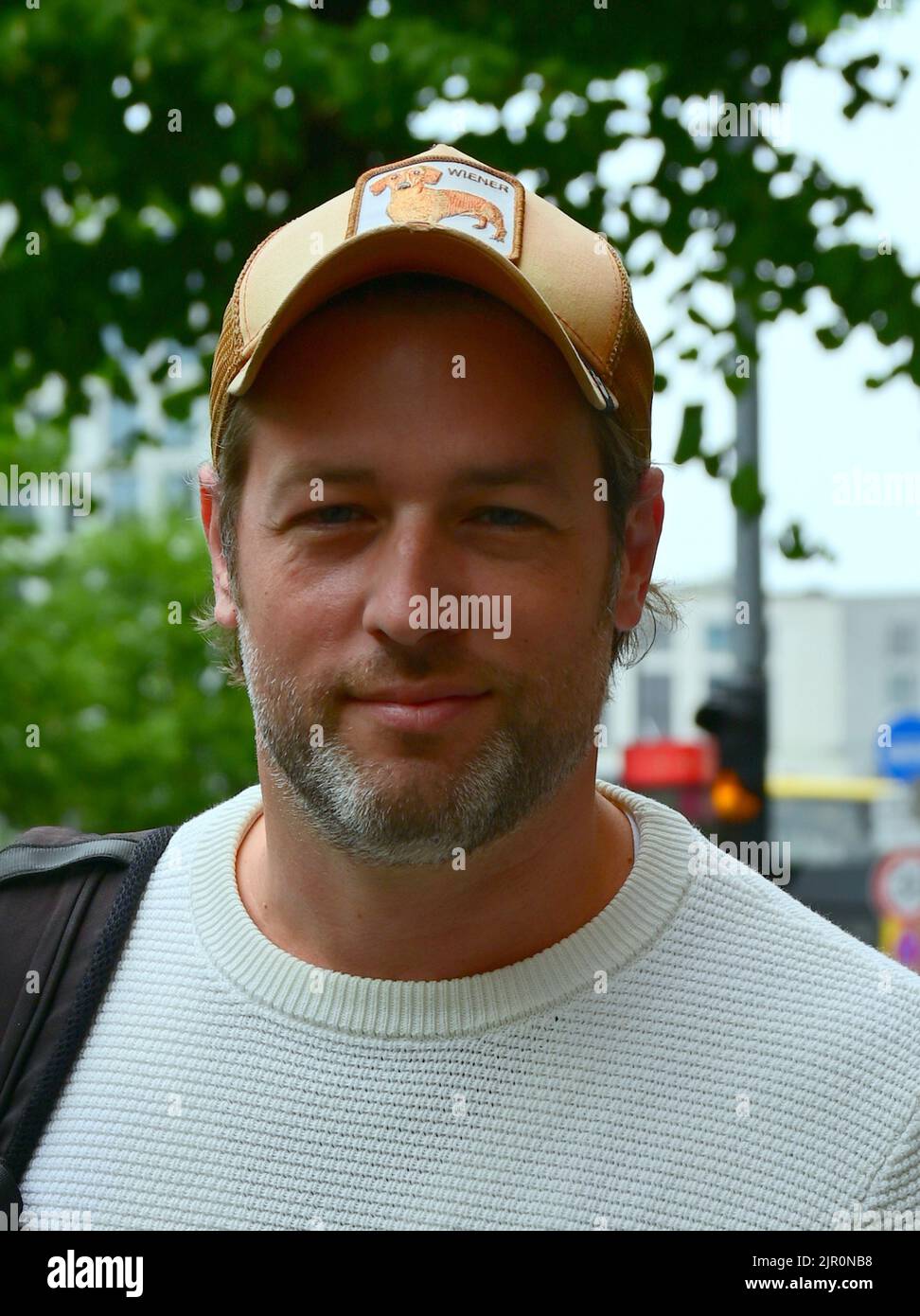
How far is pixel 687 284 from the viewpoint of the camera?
465cm

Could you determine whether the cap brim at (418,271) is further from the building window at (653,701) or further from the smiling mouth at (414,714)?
the building window at (653,701)

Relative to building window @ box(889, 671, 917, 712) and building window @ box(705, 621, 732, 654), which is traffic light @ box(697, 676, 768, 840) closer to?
building window @ box(705, 621, 732, 654)

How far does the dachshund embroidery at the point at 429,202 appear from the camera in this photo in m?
1.85

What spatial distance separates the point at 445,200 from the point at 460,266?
0.14 metres

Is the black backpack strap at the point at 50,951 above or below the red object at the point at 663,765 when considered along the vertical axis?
above

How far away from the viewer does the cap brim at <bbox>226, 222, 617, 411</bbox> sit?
1745mm

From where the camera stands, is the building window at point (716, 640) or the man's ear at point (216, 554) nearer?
the man's ear at point (216, 554)

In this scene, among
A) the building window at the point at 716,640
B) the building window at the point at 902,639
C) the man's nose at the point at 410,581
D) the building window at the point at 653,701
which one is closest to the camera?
the man's nose at the point at 410,581

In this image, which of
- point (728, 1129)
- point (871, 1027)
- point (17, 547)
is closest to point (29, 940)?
point (728, 1129)

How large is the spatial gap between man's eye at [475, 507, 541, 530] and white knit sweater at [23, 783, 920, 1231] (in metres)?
0.45

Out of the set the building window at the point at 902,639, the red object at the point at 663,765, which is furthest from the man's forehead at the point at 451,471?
the building window at the point at 902,639

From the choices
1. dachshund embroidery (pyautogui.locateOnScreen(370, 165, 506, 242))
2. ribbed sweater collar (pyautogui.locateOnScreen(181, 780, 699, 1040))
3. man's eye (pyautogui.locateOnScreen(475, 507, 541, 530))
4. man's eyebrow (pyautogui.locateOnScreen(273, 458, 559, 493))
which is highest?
dachshund embroidery (pyautogui.locateOnScreen(370, 165, 506, 242))

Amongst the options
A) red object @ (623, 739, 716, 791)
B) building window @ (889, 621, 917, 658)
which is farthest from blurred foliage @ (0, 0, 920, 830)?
building window @ (889, 621, 917, 658)
